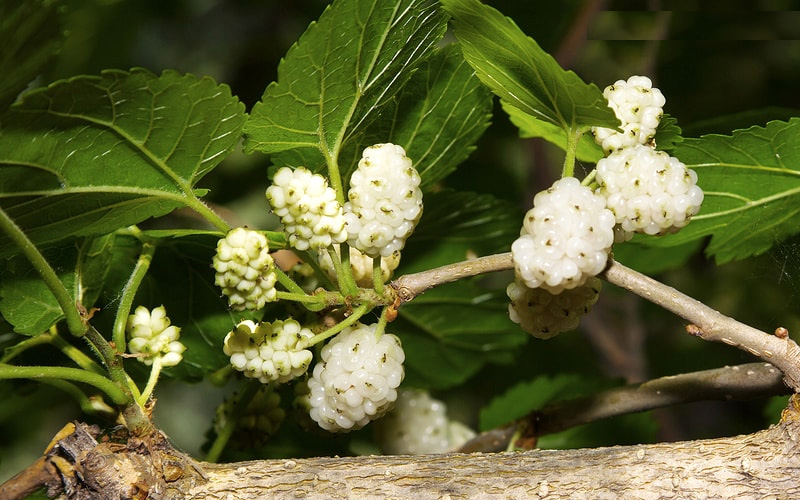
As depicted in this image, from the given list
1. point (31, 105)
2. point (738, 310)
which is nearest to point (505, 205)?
point (31, 105)

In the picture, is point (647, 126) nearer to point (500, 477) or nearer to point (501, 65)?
point (501, 65)

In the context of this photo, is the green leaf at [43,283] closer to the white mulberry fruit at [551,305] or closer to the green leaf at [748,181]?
the white mulberry fruit at [551,305]

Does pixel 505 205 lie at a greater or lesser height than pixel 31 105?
greater

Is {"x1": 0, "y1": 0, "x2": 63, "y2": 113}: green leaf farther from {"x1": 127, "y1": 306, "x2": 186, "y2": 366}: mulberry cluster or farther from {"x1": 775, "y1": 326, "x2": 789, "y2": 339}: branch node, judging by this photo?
{"x1": 775, "y1": 326, "x2": 789, "y2": 339}: branch node

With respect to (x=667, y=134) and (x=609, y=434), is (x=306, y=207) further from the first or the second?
(x=609, y=434)

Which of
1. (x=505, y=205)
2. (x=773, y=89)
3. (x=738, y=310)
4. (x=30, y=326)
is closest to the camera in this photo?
(x=30, y=326)

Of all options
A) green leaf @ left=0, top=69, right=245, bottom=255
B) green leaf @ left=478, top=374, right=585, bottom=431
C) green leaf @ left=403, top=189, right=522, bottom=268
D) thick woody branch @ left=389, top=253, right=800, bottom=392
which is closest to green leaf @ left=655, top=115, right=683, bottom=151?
thick woody branch @ left=389, top=253, right=800, bottom=392

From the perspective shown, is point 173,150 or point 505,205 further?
point 505,205
